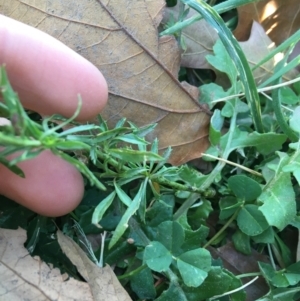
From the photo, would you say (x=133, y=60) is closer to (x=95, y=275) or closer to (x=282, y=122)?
(x=282, y=122)

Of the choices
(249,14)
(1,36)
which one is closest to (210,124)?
(249,14)

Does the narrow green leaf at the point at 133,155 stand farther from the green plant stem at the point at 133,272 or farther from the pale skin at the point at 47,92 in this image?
the green plant stem at the point at 133,272

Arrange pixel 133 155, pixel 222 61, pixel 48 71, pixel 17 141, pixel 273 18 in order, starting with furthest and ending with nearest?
pixel 273 18, pixel 222 61, pixel 48 71, pixel 133 155, pixel 17 141

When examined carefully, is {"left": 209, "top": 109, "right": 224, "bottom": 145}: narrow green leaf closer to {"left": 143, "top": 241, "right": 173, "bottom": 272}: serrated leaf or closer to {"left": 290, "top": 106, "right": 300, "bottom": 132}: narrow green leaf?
{"left": 290, "top": 106, "right": 300, "bottom": 132}: narrow green leaf

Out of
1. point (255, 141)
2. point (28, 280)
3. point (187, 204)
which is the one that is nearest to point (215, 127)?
point (255, 141)

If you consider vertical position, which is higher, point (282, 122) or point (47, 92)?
→ point (47, 92)

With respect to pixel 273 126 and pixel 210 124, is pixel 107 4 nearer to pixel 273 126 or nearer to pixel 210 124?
pixel 210 124
